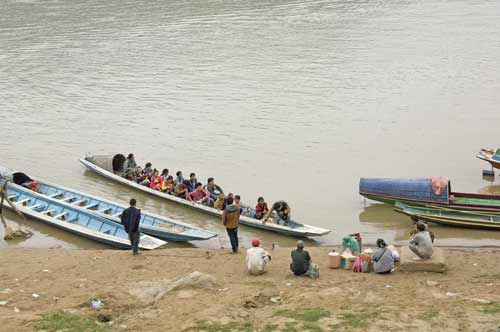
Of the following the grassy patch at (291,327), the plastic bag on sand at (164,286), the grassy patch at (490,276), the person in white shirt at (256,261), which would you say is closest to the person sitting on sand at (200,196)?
the person in white shirt at (256,261)

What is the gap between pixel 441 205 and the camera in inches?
803

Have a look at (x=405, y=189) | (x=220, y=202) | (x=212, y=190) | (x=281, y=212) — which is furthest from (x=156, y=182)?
(x=405, y=189)

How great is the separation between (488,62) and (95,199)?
1109 inches

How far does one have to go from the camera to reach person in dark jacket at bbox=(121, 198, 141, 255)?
52.5 feet

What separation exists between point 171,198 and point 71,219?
307 cm

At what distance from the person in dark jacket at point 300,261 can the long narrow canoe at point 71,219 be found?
4.84 meters

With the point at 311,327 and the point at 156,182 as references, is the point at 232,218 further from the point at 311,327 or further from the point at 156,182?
the point at 156,182

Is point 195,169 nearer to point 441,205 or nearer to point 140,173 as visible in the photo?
point 140,173

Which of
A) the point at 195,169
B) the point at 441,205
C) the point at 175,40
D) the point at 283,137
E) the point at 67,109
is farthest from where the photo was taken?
the point at 175,40

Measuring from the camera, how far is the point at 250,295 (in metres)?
12.9

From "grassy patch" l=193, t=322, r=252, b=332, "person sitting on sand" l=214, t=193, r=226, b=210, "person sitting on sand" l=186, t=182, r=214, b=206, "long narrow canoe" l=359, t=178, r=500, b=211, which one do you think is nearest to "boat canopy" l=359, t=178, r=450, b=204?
"long narrow canoe" l=359, t=178, r=500, b=211

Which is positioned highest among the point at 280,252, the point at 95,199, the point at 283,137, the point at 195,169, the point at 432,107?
the point at 432,107

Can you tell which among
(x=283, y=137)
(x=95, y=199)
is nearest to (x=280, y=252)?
(x=95, y=199)

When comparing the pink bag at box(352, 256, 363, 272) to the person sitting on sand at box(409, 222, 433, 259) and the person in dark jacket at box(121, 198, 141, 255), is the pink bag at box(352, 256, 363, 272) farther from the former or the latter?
the person in dark jacket at box(121, 198, 141, 255)
